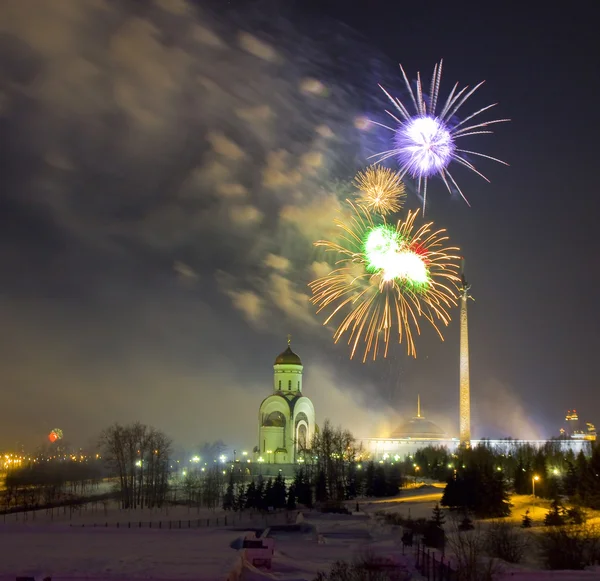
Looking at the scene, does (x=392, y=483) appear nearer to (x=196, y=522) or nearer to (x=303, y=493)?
(x=303, y=493)

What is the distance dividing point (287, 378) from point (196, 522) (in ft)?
114

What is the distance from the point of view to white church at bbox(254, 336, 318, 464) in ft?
209

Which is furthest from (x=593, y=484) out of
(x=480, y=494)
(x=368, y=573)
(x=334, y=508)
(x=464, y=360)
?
(x=464, y=360)

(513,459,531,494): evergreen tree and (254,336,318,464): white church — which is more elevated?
(254,336,318,464): white church

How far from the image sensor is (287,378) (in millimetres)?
68625

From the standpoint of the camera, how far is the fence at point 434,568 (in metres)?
16.4

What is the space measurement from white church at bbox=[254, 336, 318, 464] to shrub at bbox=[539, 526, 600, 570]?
41.8m

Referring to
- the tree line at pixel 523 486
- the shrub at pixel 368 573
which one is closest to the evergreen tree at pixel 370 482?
the tree line at pixel 523 486

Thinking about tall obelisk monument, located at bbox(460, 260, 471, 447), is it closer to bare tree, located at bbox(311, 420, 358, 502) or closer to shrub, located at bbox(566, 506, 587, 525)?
bare tree, located at bbox(311, 420, 358, 502)

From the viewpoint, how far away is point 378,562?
1884 cm

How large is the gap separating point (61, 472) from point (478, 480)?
2583 inches

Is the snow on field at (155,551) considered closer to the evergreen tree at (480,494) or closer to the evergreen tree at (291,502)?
the evergreen tree at (480,494)

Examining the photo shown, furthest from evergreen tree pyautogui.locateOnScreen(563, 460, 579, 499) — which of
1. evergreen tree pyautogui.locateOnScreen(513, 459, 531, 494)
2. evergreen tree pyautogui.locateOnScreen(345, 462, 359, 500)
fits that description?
evergreen tree pyautogui.locateOnScreen(345, 462, 359, 500)

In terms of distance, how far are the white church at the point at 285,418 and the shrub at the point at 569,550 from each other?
1647 inches
